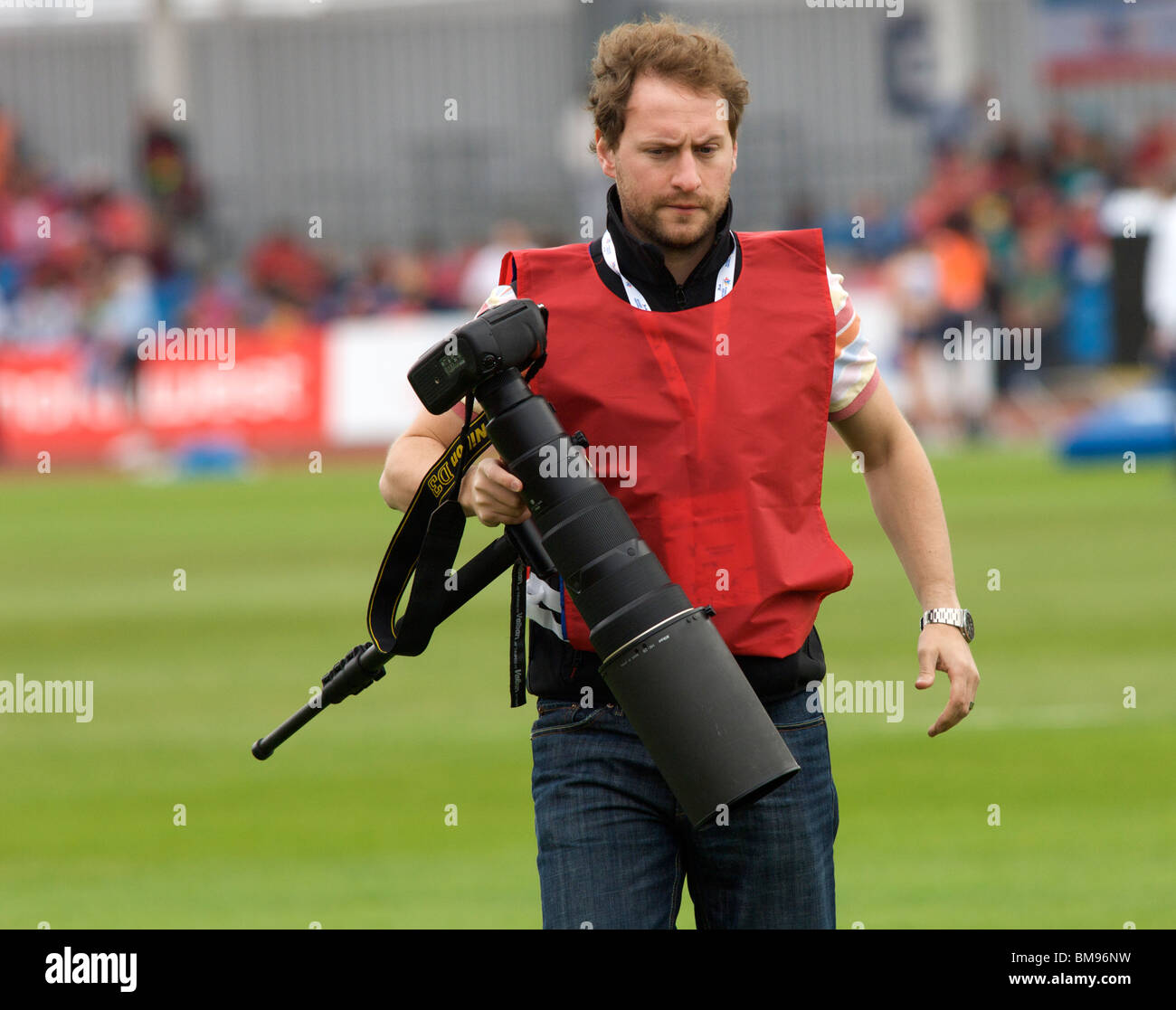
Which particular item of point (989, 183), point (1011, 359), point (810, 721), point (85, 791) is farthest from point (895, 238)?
point (810, 721)

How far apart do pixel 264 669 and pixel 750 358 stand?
26.8 ft

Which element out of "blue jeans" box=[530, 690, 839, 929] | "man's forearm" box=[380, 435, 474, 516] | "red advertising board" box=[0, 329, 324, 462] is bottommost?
"blue jeans" box=[530, 690, 839, 929]

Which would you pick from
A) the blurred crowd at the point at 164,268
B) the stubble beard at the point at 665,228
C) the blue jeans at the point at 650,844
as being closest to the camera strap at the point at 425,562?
the blue jeans at the point at 650,844

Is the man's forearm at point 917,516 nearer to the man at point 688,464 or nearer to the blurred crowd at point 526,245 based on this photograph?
the man at point 688,464

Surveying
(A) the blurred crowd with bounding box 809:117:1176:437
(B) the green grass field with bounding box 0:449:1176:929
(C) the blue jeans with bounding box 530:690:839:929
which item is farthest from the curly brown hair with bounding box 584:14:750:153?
(A) the blurred crowd with bounding box 809:117:1176:437

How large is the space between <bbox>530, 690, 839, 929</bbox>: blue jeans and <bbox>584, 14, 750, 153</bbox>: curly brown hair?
3.56 feet

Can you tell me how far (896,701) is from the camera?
10.9m

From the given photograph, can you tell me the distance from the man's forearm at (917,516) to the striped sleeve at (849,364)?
0.45 ft

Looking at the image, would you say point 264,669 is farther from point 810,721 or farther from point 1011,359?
point 1011,359

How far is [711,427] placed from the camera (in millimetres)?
4035

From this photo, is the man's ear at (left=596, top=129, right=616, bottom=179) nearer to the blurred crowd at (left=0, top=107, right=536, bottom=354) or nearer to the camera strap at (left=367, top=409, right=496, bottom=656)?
the camera strap at (left=367, top=409, right=496, bottom=656)

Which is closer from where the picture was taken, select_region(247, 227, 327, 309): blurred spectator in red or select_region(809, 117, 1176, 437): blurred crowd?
select_region(809, 117, 1176, 437): blurred crowd

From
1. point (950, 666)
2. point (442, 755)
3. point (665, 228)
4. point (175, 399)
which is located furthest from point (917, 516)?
point (175, 399)

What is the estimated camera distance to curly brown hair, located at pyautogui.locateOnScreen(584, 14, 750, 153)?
4.06 m
